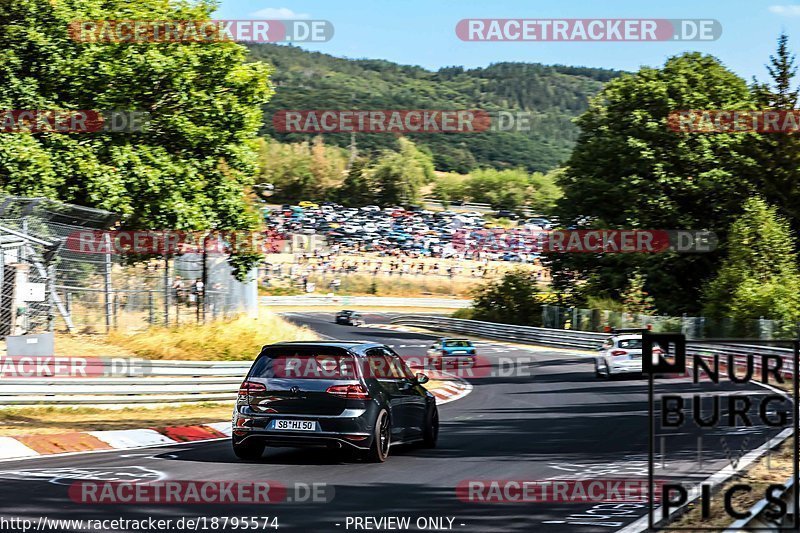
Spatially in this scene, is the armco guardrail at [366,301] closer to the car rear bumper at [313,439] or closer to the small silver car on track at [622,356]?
the small silver car on track at [622,356]

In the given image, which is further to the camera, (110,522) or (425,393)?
(425,393)

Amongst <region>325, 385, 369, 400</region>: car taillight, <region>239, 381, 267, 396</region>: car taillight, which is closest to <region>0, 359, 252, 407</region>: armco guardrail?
<region>239, 381, 267, 396</region>: car taillight

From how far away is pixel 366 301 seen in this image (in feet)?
275

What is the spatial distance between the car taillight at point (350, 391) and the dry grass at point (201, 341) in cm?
1415

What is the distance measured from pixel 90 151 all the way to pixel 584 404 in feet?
46.8

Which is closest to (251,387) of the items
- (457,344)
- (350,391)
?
(350,391)

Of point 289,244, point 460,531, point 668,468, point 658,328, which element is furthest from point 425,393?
point 289,244

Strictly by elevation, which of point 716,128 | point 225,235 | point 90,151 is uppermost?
point 716,128

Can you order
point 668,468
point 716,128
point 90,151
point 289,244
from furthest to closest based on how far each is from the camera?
1. point 289,244
2. point 716,128
3. point 90,151
4. point 668,468

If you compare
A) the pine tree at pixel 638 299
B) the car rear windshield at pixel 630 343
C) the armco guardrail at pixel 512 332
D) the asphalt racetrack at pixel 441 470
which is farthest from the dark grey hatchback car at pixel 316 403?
the pine tree at pixel 638 299

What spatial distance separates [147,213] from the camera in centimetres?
2959

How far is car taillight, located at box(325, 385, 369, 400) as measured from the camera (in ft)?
41.8

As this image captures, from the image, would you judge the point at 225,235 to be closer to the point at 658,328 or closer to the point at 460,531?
the point at 658,328

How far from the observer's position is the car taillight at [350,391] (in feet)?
41.8
